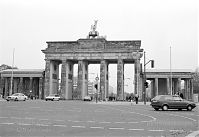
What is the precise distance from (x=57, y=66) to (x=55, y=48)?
9.47 m

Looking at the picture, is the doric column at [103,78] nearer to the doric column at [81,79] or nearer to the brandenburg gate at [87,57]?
the brandenburg gate at [87,57]

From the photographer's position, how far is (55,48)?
299 feet

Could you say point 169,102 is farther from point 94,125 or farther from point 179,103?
point 94,125

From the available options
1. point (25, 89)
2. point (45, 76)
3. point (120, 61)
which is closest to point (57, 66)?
point (45, 76)

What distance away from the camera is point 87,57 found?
89.4 m

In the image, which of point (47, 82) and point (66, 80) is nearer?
point (47, 82)

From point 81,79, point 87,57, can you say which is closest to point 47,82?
point 81,79

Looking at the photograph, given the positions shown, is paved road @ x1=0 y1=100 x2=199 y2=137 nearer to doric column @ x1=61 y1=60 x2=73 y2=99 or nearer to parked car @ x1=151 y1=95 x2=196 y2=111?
parked car @ x1=151 y1=95 x2=196 y2=111

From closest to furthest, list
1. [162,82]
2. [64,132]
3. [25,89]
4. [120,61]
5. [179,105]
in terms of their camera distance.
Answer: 1. [64,132]
2. [179,105]
3. [120,61]
4. [162,82]
5. [25,89]

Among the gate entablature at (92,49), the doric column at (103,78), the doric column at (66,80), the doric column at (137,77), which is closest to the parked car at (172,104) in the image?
the doric column at (137,77)

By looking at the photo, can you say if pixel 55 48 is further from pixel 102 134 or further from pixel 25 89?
pixel 102 134

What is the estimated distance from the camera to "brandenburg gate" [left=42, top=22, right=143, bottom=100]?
86.2 m

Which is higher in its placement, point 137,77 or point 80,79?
point 137,77

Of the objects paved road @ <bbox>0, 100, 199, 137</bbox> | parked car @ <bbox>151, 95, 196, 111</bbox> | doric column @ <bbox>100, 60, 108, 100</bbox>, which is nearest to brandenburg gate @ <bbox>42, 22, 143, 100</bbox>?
doric column @ <bbox>100, 60, 108, 100</bbox>
